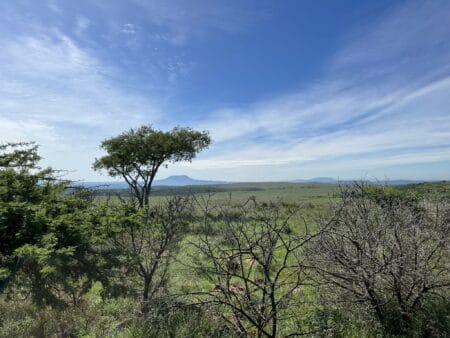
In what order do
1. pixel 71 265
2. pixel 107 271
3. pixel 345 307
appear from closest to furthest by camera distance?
pixel 71 265 → pixel 107 271 → pixel 345 307

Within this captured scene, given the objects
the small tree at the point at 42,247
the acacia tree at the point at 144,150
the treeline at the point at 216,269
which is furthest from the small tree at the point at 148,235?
the acacia tree at the point at 144,150

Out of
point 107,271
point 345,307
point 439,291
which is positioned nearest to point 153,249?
point 107,271

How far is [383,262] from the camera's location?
5.01 m

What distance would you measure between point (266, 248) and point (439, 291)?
3768 mm

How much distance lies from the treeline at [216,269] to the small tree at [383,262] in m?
0.02

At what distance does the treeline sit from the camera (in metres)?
4.13

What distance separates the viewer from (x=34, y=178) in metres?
5.67

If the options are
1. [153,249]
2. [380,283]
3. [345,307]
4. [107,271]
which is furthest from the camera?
[153,249]

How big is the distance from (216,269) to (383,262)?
2.73 m

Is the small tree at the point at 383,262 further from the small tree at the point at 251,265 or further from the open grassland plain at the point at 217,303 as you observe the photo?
the small tree at the point at 251,265

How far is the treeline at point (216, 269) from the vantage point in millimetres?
4133

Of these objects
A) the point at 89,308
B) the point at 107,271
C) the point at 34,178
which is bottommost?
the point at 89,308

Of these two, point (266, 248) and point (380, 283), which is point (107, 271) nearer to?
point (266, 248)

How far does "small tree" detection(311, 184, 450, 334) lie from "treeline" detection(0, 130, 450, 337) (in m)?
0.02
